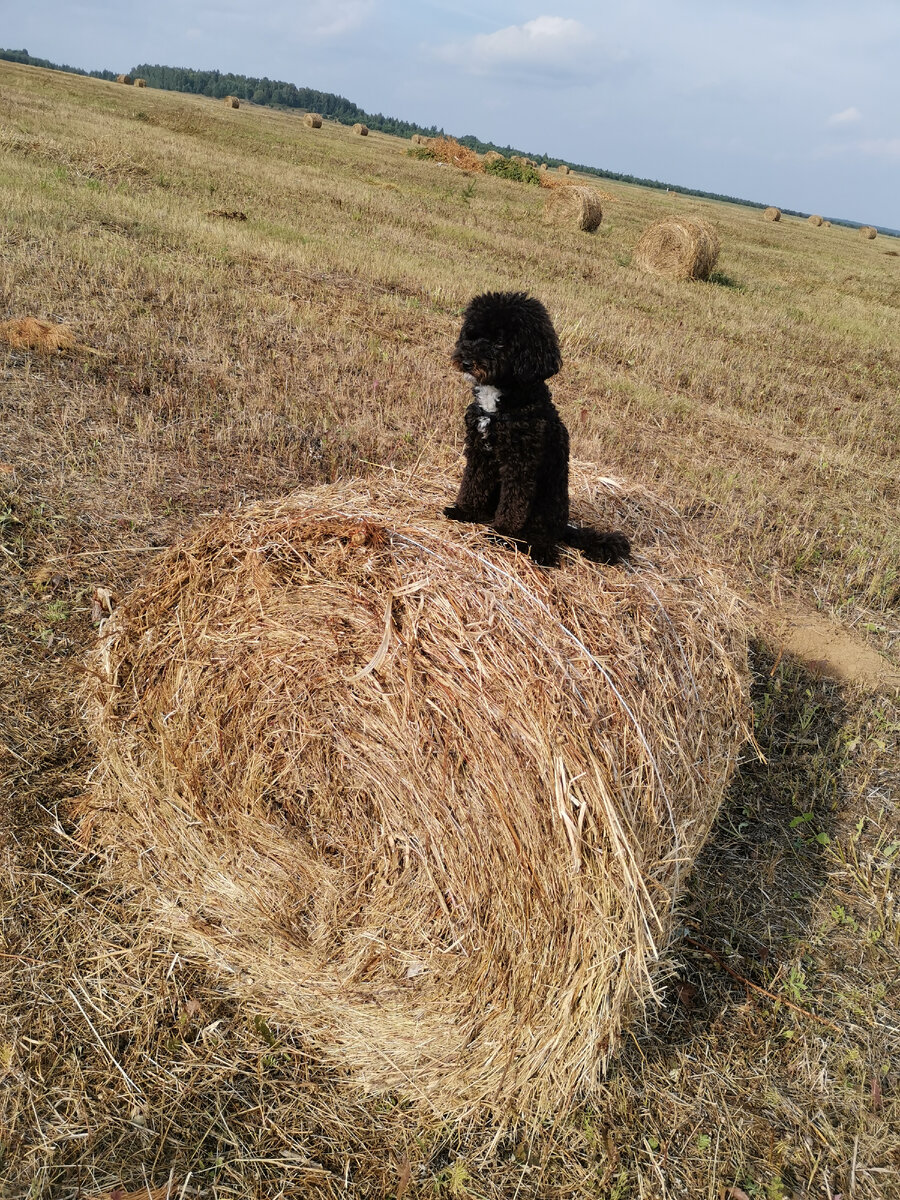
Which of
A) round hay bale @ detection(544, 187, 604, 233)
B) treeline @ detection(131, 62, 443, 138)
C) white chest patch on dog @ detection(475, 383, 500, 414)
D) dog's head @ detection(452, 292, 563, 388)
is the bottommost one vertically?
white chest patch on dog @ detection(475, 383, 500, 414)

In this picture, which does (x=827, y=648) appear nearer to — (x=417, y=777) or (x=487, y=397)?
(x=487, y=397)

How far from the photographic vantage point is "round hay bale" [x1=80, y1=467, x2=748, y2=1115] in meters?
2.33

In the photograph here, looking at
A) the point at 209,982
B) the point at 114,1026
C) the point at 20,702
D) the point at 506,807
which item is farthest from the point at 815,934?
the point at 20,702

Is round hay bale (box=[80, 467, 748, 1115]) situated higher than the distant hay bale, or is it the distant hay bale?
the distant hay bale

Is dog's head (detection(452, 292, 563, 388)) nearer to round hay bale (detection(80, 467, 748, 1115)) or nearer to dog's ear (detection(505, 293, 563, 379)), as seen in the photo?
dog's ear (detection(505, 293, 563, 379))

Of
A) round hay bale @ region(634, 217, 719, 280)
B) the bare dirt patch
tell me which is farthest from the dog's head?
round hay bale @ region(634, 217, 719, 280)

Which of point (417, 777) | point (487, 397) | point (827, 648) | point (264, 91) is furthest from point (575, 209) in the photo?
point (264, 91)

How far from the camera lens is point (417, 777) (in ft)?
8.10

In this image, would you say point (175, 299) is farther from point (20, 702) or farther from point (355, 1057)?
point (355, 1057)

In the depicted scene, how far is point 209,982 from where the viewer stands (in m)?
2.82

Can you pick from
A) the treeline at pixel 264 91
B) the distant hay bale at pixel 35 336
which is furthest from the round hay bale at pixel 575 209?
the treeline at pixel 264 91

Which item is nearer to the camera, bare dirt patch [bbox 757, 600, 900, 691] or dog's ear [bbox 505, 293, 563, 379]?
dog's ear [bbox 505, 293, 563, 379]

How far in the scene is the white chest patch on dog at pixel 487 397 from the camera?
261 cm

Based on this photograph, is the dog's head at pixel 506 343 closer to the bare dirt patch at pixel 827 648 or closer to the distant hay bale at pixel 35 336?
the bare dirt patch at pixel 827 648
